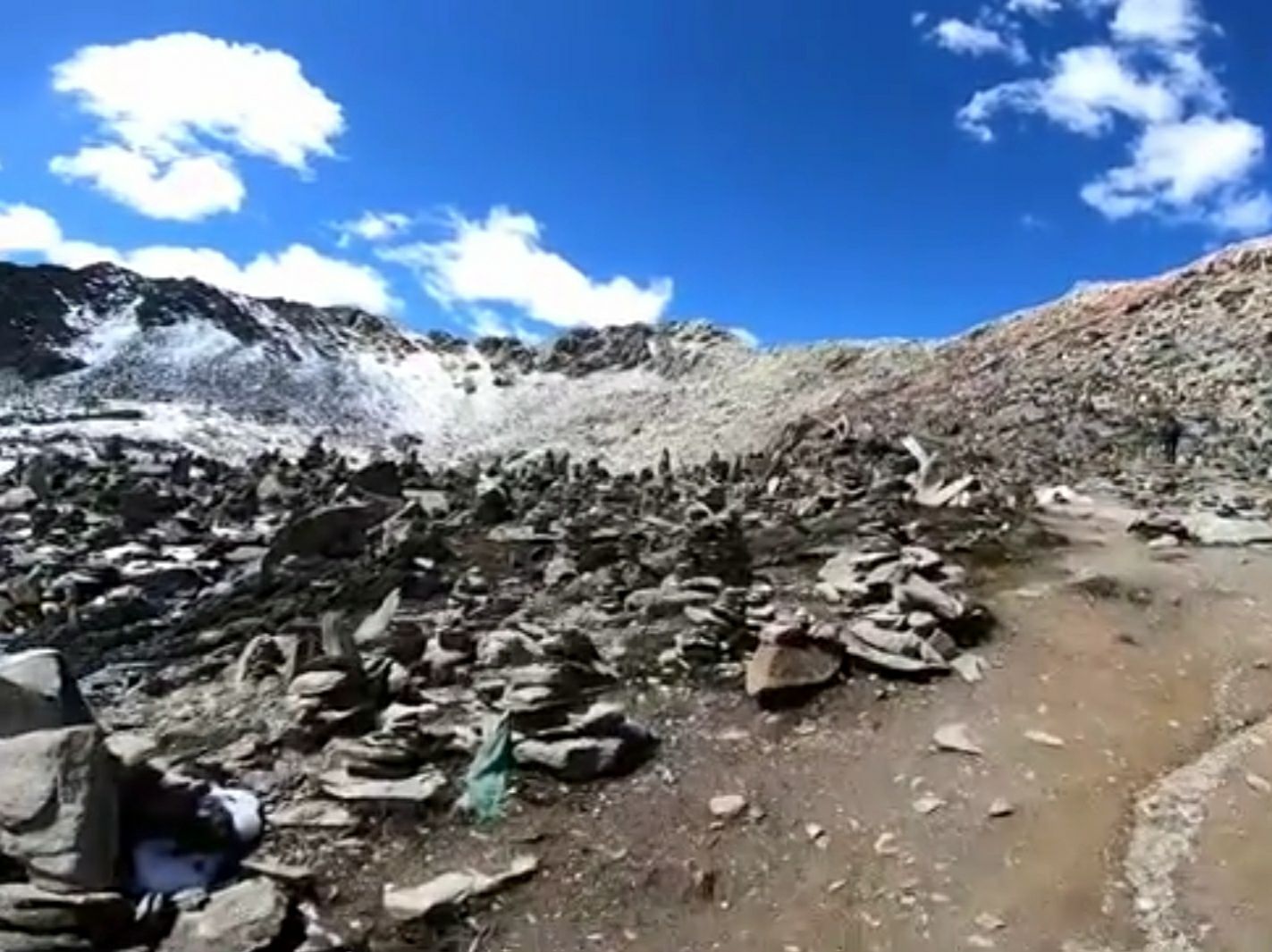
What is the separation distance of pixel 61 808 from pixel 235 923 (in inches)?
42.1

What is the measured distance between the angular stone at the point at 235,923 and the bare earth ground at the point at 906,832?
388 millimetres

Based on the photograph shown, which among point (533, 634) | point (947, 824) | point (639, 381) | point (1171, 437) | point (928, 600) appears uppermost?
point (639, 381)

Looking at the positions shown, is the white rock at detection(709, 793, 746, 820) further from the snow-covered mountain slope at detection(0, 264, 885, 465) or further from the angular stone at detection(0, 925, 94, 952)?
the snow-covered mountain slope at detection(0, 264, 885, 465)

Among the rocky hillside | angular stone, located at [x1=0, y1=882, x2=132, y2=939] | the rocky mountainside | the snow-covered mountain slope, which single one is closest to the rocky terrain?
angular stone, located at [x1=0, y1=882, x2=132, y2=939]

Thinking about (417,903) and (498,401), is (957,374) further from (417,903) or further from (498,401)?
(417,903)

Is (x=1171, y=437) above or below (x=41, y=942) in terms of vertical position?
above

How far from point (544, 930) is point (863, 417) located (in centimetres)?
2345

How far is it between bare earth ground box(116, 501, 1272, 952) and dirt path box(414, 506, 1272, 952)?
0.05ft

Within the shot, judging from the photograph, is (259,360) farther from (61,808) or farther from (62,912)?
(62,912)

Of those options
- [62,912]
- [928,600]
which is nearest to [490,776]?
[62,912]

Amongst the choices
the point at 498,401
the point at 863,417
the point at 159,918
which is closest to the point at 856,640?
the point at 159,918

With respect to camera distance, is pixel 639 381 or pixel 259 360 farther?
pixel 259 360

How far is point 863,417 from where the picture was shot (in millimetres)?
29250

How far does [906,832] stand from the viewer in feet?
25.3
